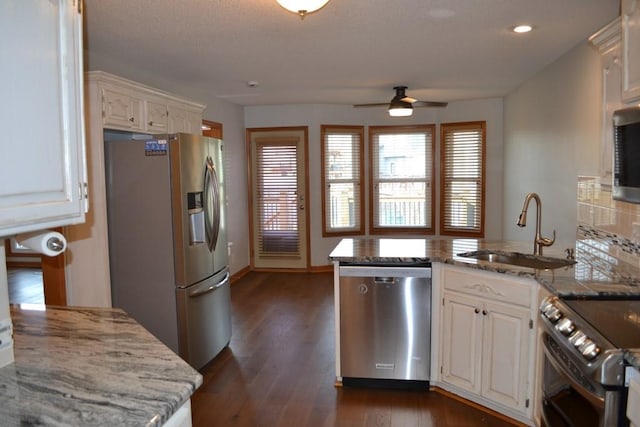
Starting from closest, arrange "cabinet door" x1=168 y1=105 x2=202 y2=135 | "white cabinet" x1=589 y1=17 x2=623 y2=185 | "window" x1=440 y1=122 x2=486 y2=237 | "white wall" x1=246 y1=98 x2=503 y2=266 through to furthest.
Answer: "white cabinet" x1=589 y1=17 x2=623 y2=185 < "cabinet door" x1=168 y1=105 x2=202 y2=135 < "white wall" x1=246 y1=98 x2=503 y2=266 < "window" x1=440 y1=122 x2=486 y2=237

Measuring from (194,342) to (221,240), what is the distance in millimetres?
820

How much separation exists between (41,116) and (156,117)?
98.6 inches

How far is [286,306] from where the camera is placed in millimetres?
5055

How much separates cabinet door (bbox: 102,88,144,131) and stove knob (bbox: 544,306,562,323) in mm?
2793

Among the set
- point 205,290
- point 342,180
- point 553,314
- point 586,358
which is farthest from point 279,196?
point 586,358

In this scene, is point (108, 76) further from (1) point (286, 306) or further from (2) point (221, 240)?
(1) point (286, 306)

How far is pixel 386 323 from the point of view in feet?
9.88

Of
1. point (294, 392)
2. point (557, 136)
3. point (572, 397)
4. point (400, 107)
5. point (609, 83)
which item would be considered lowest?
point (294, 392)

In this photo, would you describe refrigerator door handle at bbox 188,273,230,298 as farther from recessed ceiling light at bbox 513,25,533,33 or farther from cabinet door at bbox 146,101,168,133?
recessed ceiling light at bbox 513,25,533,33

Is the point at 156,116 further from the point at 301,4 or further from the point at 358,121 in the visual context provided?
the point at 358,121

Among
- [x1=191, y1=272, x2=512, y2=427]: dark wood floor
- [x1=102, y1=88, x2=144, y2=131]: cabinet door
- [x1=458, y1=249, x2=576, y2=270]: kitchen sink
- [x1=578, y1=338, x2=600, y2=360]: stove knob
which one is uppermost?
[x1=102, y1=88, x2=144, y2=131]: cabinet door

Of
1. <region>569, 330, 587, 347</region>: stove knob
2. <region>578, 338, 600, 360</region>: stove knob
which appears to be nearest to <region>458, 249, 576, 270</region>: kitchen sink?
<region>569, 330, 587, 347</region>: stove knob

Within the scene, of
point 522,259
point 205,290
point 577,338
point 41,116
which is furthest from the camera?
point 205,290

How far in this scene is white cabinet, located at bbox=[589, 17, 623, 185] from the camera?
2.29m
